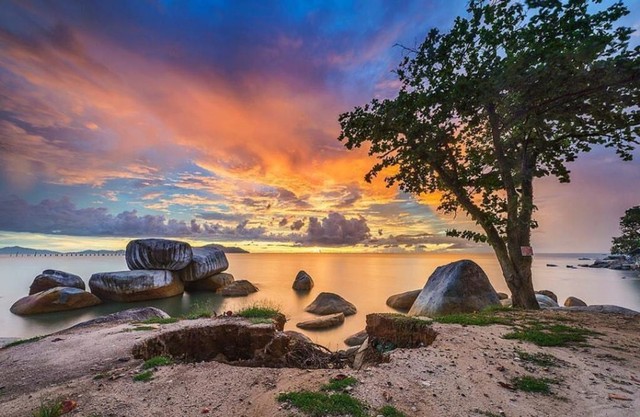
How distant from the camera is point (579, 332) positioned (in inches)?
277

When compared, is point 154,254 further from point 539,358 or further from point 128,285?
point 539,358

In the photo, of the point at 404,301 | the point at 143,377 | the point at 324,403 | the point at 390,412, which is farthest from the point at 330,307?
the point at 390,412

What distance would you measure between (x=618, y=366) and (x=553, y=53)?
7.45 metres

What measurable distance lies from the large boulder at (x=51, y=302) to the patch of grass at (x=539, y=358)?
88.5ft

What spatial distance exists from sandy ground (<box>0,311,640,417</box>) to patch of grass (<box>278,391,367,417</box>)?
0.15m

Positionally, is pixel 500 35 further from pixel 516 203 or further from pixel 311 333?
pixel 311 333

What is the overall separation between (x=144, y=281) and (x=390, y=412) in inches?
1061

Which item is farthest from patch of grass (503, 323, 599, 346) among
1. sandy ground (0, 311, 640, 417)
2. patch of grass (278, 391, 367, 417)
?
patch of grass (278, 391, 367, 417)

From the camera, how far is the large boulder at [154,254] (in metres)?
27.8

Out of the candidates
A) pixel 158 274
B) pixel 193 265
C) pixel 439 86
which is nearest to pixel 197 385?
pixel 439 86

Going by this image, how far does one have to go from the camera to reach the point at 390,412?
3645mm

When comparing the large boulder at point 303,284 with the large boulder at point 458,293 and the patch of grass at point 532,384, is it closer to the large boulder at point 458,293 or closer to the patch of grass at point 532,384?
the large boulder at point 458,293

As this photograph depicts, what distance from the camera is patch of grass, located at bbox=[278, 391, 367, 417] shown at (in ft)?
11.9

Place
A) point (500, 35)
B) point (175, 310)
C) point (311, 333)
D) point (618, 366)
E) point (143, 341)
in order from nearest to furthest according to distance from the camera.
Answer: point (618, 366) → point (143, 341) → point (500, 35) → point (311, 333) → point (175, 310)
